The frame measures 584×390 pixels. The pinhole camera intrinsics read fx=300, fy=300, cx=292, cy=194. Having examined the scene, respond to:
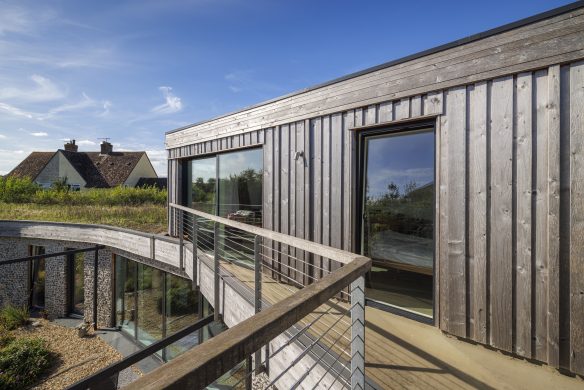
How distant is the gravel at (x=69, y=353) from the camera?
7.50 meters

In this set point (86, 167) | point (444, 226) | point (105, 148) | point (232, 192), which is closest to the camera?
point (444, 226)

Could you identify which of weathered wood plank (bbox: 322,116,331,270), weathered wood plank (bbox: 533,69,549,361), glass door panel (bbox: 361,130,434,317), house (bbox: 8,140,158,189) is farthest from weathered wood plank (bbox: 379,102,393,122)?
house (bbox: 8,140,158,189)

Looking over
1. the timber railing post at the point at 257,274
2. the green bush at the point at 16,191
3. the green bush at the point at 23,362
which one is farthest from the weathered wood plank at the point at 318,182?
the green bush at the point at 16,191

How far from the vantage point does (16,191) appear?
17.9 meters

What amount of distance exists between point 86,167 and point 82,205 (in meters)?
11.0

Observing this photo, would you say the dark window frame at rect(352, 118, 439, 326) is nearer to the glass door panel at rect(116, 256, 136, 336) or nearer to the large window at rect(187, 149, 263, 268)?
the large window at rect(187, 149, 263, 268)

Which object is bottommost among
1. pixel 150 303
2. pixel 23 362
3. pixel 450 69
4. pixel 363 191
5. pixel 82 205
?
pixel 23 362

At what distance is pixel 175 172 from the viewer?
7293 millimetres

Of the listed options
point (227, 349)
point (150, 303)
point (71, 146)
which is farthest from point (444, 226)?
point (71, 146)

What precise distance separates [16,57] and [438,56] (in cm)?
1018

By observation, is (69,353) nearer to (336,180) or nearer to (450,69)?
(336,180)

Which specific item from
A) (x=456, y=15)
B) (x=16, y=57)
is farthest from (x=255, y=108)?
(x=16, y=57)

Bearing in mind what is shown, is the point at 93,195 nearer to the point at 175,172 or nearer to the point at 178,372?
the point at 175,172

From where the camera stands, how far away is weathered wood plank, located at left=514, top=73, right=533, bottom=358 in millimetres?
2344
